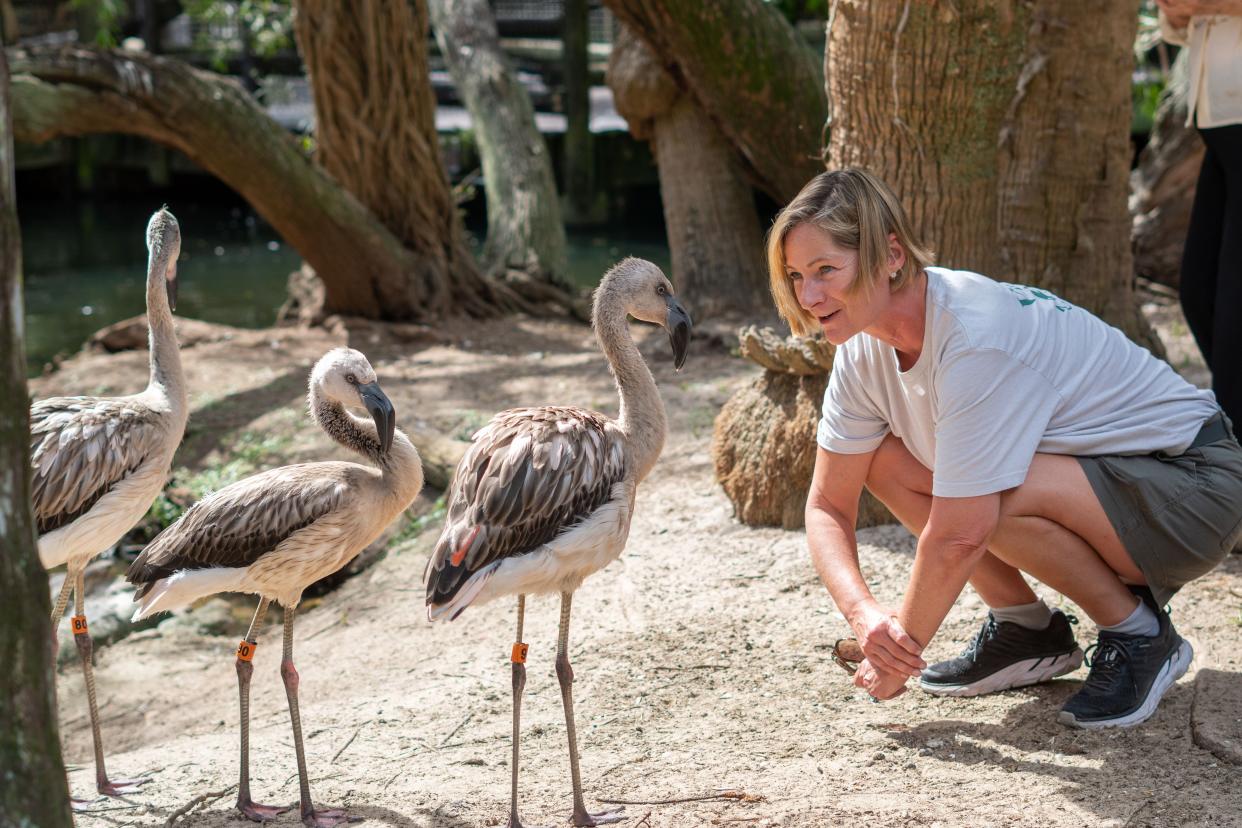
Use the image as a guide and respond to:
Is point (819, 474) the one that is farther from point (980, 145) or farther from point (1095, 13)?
point (1095, 13)

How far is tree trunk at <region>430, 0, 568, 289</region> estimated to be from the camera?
32.7ft

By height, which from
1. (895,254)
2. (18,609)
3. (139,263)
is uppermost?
(895,254)

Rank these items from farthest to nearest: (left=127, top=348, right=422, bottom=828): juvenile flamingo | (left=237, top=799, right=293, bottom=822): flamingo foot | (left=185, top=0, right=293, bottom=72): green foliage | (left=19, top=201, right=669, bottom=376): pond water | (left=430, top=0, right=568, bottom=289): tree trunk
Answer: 1. (left=185, top=0, right=293, bottom=72): green foliage
2. (left=19, top=201, right=669, bottom=376): pond water
3. (left=430, top=0, right=568, bottom=289): tree trunk
4. (left=127, top=348, right=422, bottom=828): juvenile flamingo
5. (left=237, top=799, right=293, bottom=822): flamingo foot

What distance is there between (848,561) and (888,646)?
32 centimetres

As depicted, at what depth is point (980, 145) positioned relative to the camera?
480 cm

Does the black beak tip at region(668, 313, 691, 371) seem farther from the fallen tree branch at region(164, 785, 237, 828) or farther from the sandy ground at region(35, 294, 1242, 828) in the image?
the fallen tree branch at region(164, 785, 237, 828)

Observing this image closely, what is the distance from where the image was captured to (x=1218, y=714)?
132 inches

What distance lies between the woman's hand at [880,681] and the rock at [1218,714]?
82 cm

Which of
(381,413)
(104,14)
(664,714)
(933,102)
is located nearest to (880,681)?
(664,714)

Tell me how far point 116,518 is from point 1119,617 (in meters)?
3.17

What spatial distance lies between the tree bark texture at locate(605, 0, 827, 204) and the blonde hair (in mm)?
3491

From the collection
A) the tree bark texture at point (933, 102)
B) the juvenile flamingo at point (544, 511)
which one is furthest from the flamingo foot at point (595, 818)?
the tree bark texture at point (933, 102)

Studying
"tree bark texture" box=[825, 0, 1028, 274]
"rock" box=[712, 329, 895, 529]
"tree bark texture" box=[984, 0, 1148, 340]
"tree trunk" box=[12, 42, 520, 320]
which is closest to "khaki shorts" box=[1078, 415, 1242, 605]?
"rock" box=[712, 329, 895, 529]

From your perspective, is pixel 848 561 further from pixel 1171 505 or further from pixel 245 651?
pixel 245 651
